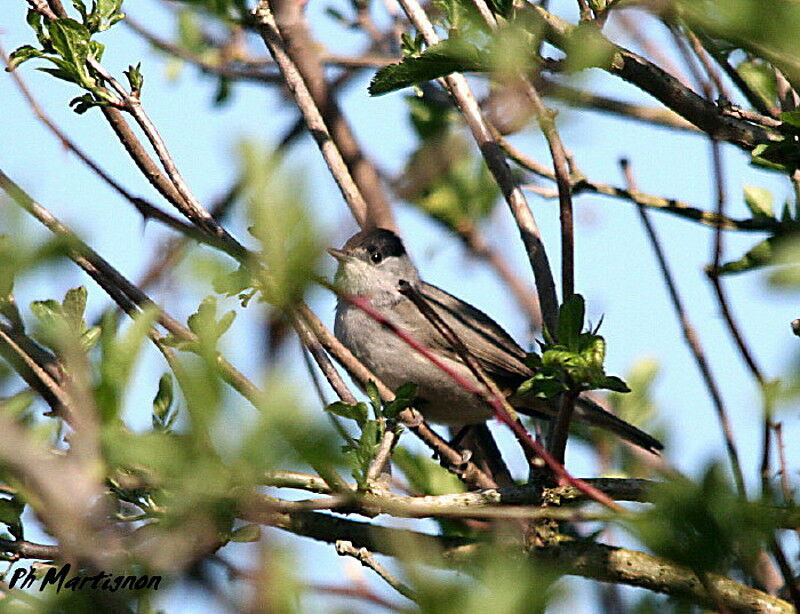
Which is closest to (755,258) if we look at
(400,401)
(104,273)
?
(400,401)

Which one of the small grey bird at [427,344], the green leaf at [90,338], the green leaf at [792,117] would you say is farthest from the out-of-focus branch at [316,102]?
the green leaf at [90,338]

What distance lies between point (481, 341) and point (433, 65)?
315 cm

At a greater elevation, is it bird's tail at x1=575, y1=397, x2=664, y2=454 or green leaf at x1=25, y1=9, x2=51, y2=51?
bird's tail at x1=575, y1=397, x2=664, y2=454

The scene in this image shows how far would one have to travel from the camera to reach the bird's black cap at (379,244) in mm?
6141

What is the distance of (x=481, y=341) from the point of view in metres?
5.68

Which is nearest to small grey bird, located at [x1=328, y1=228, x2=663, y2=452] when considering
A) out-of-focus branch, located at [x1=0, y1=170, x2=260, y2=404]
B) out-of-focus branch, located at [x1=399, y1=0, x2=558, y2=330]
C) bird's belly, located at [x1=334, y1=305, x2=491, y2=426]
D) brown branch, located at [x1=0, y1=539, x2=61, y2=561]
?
bird's belly, located at [x1=334, y1=305, x2=491, y2=426]

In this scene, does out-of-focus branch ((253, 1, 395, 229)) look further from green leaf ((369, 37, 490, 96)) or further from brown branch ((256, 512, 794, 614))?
brown branch ((256, 512, 794, 614))

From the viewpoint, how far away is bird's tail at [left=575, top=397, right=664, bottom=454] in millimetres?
4512

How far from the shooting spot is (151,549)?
1544 millimetres

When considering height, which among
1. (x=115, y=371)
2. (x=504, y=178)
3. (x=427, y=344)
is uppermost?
(x=427, y=344)

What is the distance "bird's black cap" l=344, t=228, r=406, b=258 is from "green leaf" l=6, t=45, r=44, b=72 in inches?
132

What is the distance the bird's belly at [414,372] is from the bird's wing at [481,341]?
0.15 metres

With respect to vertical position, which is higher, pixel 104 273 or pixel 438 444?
pixel 438 444

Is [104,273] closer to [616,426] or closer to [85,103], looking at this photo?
[85,103]
